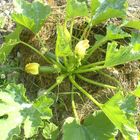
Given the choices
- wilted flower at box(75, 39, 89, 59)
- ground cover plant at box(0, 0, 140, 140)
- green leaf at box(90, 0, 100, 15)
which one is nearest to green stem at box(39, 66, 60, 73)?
ground cover plant at box(0, 0, 140, 140)

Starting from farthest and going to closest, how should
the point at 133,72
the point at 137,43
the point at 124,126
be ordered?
the point at 133,72 → the point at 137,43 → the point at 124,126

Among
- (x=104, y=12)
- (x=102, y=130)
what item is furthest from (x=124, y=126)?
(x=104, y=12)

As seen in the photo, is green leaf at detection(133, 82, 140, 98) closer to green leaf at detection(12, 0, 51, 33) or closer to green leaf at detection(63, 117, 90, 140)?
green leaf at detection(63, 117, 90, 140)

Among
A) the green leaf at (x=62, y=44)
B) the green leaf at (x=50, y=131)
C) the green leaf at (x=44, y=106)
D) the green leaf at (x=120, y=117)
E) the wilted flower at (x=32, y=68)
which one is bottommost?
the green leaf at (x=50, y=131)

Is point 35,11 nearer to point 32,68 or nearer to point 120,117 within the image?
point 32,68

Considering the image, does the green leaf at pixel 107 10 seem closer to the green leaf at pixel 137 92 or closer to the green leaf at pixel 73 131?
the green leaf at pixel 137 92

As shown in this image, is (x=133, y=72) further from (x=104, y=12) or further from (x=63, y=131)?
(x=63, y=131)

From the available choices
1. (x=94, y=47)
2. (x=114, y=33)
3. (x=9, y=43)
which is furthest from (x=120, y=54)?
(x=9, y=43)

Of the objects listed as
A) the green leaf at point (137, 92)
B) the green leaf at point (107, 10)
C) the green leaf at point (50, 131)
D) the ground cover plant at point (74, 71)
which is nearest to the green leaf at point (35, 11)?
the ground cover plant at point (74, 71)
